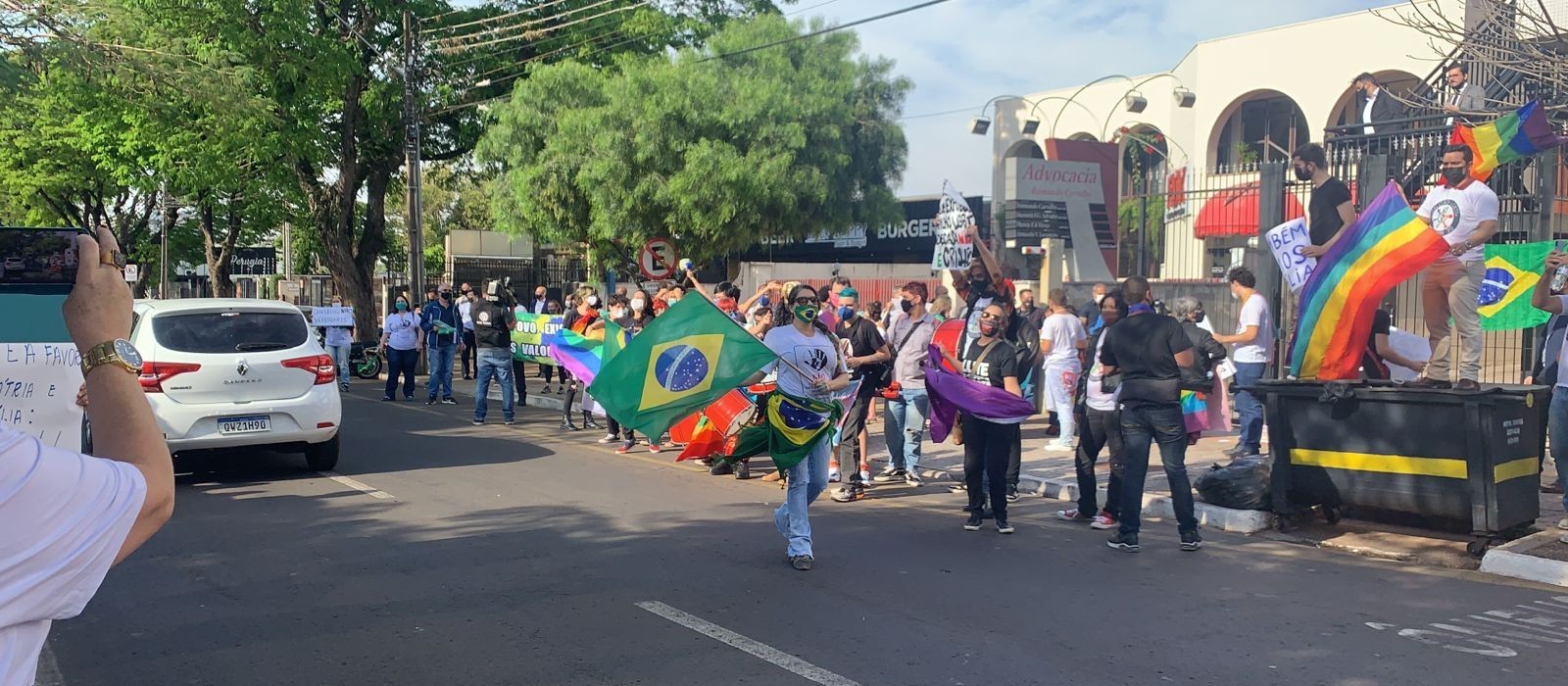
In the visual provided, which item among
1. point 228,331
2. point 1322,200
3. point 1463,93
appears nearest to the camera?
point 1322,200

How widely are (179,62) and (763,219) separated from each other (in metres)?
9.62

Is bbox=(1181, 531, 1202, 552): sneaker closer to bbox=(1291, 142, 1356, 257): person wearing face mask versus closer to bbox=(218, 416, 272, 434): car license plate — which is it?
bbox=(1291, 142, 1356, 257): person wearing face mask

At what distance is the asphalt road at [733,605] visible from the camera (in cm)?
543

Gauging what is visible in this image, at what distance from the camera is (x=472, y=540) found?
8.06m

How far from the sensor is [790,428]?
785cm

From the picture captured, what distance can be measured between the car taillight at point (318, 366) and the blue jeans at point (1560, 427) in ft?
31.3

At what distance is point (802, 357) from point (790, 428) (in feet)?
1.84

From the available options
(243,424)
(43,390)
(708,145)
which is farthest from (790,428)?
(708,145)

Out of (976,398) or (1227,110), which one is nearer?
(976,398)

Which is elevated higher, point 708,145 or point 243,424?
point 708,145

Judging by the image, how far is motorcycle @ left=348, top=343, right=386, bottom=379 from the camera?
23266 millimetres

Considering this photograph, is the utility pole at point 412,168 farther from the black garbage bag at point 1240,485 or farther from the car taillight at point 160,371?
the black garbage bag at point 1240,485

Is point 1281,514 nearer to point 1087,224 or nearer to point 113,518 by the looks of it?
point 113,518

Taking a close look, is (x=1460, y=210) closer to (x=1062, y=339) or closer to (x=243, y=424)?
(x=1062, y=339)
